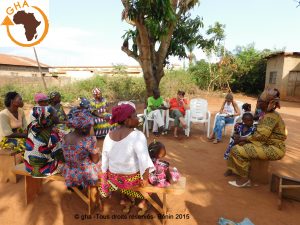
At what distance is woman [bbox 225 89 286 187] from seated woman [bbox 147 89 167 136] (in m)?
2.82

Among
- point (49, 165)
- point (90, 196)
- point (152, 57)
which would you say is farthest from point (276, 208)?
point (152, 57)

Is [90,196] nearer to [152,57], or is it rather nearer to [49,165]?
[49,165]

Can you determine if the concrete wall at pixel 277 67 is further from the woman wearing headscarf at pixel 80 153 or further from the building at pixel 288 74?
the woman wearing headscarf at pixel 80 153

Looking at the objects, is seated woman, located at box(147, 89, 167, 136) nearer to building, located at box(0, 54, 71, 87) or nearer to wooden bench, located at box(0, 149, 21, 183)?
wooden bench, located at box(0, 149, 21, 183)

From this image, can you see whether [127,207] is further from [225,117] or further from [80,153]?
[225,117]

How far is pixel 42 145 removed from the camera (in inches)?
112

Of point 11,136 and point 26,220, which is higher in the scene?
point 11,136

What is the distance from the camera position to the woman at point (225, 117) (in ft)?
19.0

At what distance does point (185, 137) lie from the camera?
630 centimetres

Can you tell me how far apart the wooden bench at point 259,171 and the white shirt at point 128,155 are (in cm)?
209

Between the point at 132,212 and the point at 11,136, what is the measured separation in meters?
2.31

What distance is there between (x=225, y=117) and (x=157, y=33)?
2.74 m

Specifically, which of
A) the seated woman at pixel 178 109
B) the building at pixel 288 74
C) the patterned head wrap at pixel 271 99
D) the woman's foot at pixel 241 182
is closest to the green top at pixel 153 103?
the seated woman at pixel 178 109

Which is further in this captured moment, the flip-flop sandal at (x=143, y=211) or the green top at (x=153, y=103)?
the green top at (x=153, y=103)
